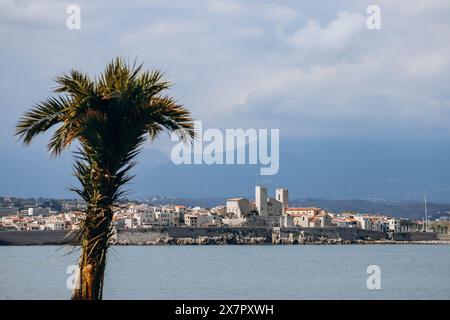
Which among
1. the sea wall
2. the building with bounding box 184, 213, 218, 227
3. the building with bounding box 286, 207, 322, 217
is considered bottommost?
the sea wall

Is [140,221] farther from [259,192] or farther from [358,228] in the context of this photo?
[358,228]

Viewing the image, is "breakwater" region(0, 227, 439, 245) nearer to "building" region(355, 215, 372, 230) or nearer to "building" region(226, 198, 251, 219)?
"building" region(355, 215, 372, 230)

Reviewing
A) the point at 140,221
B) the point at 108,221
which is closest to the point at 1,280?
the point at 108,221

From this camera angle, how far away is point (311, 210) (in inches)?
5817

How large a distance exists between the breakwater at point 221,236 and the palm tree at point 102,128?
359 feet

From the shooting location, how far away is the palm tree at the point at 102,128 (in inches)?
335

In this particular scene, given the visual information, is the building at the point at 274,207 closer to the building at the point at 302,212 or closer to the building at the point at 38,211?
the building at the point at 302,212

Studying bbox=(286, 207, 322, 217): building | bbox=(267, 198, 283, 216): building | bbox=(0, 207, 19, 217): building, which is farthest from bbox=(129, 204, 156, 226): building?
bbox=(0, 207, 19, 217): building

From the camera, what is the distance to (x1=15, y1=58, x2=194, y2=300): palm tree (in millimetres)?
8500

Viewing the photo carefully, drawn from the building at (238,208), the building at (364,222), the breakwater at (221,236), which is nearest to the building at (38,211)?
the building at (238,208)

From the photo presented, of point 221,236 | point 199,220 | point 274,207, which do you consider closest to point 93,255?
point 221,236

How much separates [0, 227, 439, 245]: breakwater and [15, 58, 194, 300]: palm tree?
109 m

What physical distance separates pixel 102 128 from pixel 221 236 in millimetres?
124128
